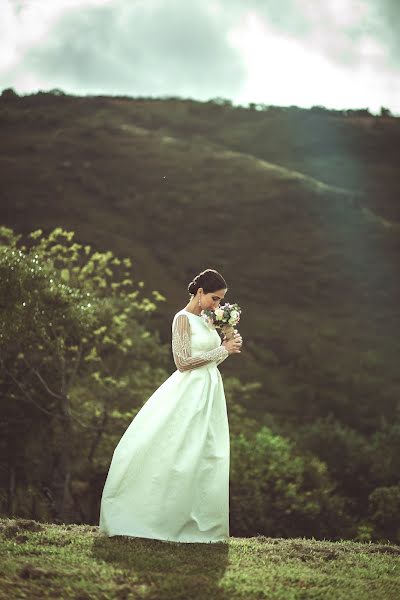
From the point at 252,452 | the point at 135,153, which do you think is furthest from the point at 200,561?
the point at 135,153

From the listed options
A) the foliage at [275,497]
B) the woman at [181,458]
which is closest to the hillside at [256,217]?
the foliage at [275,497]

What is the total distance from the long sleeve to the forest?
6033 millimetres

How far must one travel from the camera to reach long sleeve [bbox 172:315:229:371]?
271 inches

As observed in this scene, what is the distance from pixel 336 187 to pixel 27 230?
26.8 meters

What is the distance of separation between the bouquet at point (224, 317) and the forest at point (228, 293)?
6.05 metres

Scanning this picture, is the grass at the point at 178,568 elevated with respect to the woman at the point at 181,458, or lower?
lower

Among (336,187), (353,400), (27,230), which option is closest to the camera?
(353,400)

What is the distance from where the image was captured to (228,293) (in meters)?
37.2

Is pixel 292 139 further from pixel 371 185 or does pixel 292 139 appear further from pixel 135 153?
pixel 135 153

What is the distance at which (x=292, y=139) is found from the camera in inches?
2242

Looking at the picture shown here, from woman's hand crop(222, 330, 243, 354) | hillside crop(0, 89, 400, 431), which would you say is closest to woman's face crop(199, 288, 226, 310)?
woman's hand crop(222, 330, 243, 354)

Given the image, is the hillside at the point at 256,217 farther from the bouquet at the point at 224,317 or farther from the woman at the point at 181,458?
the woman at the point at 181,458

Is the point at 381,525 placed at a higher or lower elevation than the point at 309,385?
lower

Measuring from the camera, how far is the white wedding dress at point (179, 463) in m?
6.41
